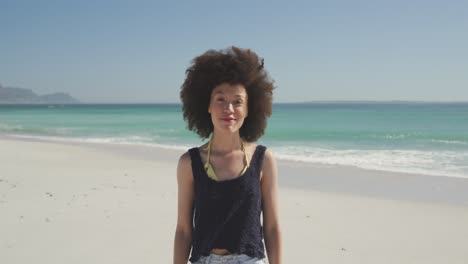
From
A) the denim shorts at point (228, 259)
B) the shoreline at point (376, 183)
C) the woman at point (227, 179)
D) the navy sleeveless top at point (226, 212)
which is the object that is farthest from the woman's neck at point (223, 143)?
→ the shoreline at point (376, 183)

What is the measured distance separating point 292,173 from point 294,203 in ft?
12.1

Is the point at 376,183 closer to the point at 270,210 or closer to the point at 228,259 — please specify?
the point at 270,210

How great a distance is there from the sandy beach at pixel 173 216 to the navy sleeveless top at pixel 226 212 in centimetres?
312

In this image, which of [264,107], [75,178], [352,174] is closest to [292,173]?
[352,174]

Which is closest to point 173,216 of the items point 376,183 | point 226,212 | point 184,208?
point 184,208

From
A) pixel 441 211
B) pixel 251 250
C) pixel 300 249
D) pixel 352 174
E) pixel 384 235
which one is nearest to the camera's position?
pixel 251 250

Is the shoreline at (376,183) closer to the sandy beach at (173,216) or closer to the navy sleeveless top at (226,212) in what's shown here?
the sandy beach at (173,216)

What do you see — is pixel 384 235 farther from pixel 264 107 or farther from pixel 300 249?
pixel 264 107

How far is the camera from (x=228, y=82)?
198cm

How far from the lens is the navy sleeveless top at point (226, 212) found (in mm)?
1900

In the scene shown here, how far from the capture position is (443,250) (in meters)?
5.36

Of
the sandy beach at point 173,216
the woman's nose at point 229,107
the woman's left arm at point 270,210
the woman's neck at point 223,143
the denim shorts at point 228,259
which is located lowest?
the sandy beach at point 173,216

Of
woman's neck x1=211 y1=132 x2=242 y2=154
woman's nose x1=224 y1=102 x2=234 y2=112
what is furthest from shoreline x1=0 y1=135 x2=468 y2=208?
woman's nose x1=224 y1=102 x2=234 y2=112

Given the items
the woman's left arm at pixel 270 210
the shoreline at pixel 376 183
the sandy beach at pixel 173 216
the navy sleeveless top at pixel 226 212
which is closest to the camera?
the navy sleeveless top at pixel 226 212
